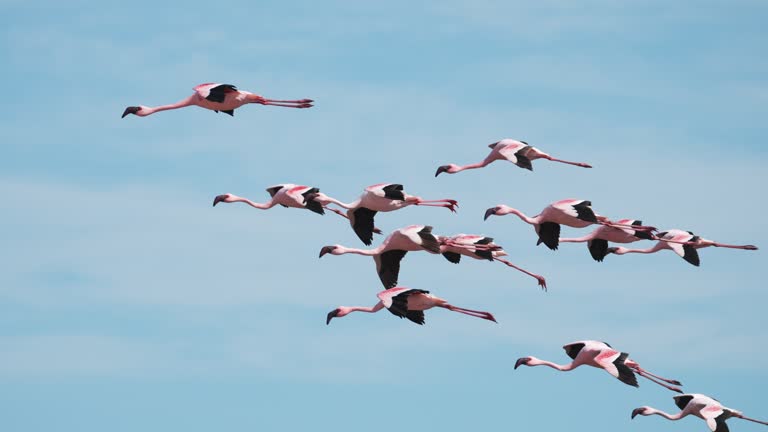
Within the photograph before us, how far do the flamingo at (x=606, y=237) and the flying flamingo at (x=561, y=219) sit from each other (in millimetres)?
449

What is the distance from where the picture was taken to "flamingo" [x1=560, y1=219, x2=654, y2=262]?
43.4m

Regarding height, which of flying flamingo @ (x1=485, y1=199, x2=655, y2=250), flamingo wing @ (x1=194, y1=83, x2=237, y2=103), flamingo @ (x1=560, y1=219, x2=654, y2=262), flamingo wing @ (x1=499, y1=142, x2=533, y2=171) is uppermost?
flamingo wing @ (x1=194, y1=83, x2=237, y2=103)

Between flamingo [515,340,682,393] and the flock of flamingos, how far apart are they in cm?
2

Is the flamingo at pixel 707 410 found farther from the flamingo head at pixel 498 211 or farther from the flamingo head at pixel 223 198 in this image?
the flamingo head at pixel 223 198

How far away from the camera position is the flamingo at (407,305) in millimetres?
38969

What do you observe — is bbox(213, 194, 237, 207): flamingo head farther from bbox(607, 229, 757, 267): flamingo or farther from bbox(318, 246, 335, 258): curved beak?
bbox(607, 229, 757, 267): flamingo

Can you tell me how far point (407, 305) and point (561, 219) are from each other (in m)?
4.35

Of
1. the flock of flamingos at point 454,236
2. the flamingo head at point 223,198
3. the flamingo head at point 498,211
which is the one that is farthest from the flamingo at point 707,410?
the flamingo head at point 223,198

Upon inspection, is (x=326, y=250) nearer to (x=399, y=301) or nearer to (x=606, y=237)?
(x=399, y=301)

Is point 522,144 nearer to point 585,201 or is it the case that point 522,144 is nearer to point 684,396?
point 585,201

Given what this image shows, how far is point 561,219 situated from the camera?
4231 cm

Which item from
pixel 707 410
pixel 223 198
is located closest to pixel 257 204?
pixel 223 198

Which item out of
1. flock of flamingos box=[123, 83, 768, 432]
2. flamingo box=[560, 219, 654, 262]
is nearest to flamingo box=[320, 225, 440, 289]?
flock of flamingos box=[123, 83, 768, 432]

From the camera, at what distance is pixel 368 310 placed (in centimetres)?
4250
